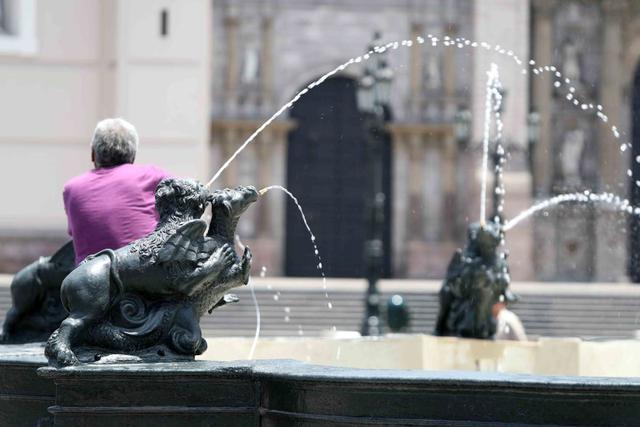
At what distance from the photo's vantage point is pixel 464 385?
511 centimetres

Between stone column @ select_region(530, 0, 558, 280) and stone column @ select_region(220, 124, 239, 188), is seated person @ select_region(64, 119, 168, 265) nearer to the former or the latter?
stone column @ select_region(220, 124, 239, 188)

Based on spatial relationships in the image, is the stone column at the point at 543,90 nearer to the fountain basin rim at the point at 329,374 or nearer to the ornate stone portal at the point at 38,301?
the ornate stone portal at the point at 38,301

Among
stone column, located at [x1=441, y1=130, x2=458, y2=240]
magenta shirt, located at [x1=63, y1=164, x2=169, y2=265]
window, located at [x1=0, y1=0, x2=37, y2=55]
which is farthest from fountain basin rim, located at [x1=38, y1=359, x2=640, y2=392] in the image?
stone column, located at [x1=441, y1=130, x2=458, y2=240]

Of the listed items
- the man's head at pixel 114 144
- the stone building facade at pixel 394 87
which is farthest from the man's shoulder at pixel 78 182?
the stone building facade at pixel 394 87

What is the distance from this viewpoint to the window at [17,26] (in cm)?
2144

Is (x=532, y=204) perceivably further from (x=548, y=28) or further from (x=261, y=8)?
(x=261, y=8)

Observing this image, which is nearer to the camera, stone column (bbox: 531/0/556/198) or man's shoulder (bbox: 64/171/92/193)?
man's shoulder (bbox: 64/171/92/193)

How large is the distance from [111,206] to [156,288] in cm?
90

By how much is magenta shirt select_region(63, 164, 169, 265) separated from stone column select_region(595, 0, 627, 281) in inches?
1163

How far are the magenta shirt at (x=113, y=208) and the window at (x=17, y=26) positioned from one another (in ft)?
48.1

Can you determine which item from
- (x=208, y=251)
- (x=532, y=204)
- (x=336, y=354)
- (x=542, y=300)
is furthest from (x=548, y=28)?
(x=208, y=251)

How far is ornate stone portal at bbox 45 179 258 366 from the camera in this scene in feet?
19.1

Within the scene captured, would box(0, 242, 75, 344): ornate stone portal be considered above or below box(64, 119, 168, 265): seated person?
below

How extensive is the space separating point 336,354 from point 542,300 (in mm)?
19078
